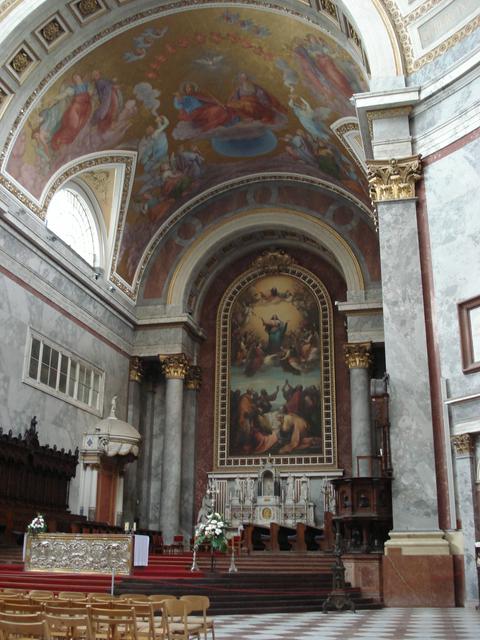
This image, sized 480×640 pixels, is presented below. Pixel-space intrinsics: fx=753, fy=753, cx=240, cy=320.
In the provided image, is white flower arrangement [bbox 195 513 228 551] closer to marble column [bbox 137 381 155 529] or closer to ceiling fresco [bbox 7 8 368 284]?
ceiling fresco [bbox 7 8 368 284]

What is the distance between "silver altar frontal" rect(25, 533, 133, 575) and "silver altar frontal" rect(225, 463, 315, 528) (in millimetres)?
8897

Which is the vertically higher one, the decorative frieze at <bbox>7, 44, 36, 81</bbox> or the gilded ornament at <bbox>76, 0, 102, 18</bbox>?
the gilded ornament at <bbox>76, 0, 102, 18</bbox>

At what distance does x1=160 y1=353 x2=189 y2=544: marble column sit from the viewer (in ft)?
72.2

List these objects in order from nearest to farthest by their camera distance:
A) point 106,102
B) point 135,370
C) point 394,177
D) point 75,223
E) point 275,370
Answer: point 394,177
point 106,102
point 75,223
point 135,370
point 275,370

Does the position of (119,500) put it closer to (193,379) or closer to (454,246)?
(193,379)

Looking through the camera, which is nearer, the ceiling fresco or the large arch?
the ceiling fresco

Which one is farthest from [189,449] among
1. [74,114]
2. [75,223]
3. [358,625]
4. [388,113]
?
[358,625]

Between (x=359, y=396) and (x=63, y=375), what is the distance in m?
8.34

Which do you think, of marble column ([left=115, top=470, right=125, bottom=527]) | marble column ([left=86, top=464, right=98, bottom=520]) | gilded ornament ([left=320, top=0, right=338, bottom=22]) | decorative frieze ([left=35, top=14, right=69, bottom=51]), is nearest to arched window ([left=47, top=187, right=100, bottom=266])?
decorative frieze ([left=35, top=14, right=69, bottom=51])

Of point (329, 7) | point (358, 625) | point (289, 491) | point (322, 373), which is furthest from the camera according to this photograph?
point (322, 373)

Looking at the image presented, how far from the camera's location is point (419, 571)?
11430mm

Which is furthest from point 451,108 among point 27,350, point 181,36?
point 27,350

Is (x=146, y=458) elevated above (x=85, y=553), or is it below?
above

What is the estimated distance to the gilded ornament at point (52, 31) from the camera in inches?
664
